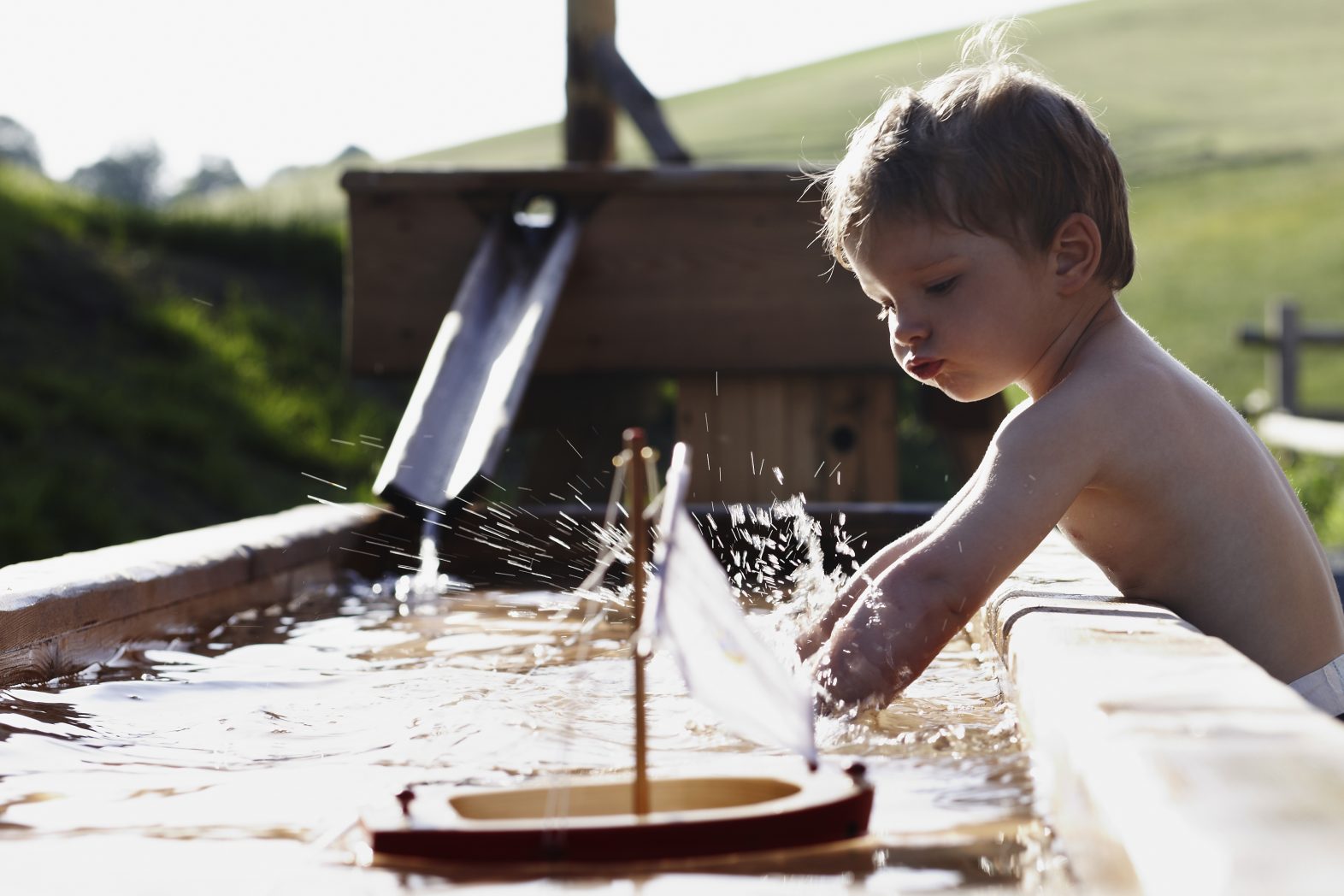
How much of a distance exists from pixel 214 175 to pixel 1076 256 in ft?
230

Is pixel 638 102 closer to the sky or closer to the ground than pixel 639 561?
closer to the sky

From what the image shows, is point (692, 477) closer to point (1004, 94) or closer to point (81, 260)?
point (1004, 94)

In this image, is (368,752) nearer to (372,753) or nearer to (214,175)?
(372,753)

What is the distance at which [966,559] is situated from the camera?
6.63ft

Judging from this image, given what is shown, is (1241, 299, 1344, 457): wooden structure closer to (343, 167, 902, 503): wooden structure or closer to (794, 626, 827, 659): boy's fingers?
(343, 167, 902, 503): wooden structure

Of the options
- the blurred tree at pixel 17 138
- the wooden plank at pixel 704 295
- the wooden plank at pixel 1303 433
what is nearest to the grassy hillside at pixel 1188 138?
the wooden plank at pixel 1303 433

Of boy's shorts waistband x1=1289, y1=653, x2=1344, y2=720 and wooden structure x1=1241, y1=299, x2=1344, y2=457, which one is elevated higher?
wooden structure x1=1241, y1=299, x2=1344, y2=457

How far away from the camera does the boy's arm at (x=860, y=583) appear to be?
7.80 feet

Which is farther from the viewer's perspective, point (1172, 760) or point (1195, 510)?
point (1195, 510)

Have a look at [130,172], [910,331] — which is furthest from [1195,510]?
[130,172]

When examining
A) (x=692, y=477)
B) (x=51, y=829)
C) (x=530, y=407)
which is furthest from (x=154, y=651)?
(x=530, y=407)

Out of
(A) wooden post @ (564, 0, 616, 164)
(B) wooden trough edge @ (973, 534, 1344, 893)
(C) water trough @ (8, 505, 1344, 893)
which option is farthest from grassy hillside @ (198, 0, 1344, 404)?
(B) wooden trough edge @ (973, 534, 1344, 893)

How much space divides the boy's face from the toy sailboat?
39.9 inches

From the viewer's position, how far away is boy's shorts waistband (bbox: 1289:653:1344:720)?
→ 2131 mm
